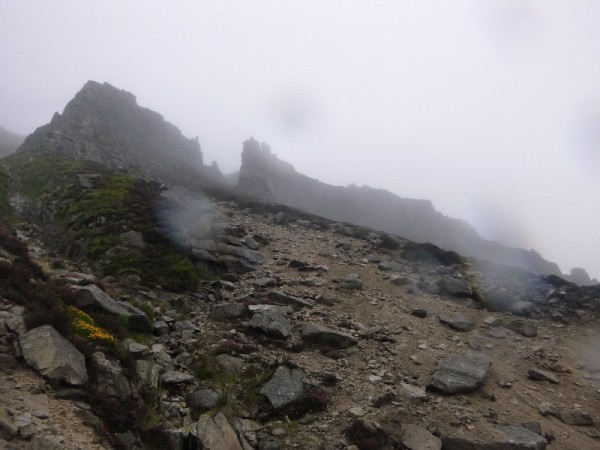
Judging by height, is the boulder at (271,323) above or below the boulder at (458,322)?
below

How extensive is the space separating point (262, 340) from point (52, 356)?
8.03m

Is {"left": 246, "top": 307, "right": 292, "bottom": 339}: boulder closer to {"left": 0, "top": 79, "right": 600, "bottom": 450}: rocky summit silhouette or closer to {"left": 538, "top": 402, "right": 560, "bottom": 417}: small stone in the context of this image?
{"left": 0, "top": 79, "right": 600, "bottom": 450}: rocky summit silhouette

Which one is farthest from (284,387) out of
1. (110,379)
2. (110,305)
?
(110,305)

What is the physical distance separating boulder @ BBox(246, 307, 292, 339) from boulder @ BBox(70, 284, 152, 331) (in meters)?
4.32

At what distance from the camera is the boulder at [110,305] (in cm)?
1346

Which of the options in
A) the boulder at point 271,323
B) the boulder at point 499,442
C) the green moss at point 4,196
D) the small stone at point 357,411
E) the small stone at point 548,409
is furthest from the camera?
the green moss at point 4,196

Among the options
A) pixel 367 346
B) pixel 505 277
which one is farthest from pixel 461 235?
pixel 367 346

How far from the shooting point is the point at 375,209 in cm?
10394

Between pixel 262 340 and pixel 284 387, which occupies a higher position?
pixel 262 340

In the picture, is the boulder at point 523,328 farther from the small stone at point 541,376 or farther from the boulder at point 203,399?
the boulder at point 203,399

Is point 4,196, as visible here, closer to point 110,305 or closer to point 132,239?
point 132,239

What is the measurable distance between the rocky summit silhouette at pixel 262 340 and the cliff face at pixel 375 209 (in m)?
60.1

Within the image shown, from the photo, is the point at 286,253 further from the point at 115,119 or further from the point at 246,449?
the point at 115,119

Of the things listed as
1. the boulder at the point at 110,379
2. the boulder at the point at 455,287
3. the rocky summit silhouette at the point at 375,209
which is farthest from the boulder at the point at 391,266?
the rocky summit silhouette at the point at 375,209
